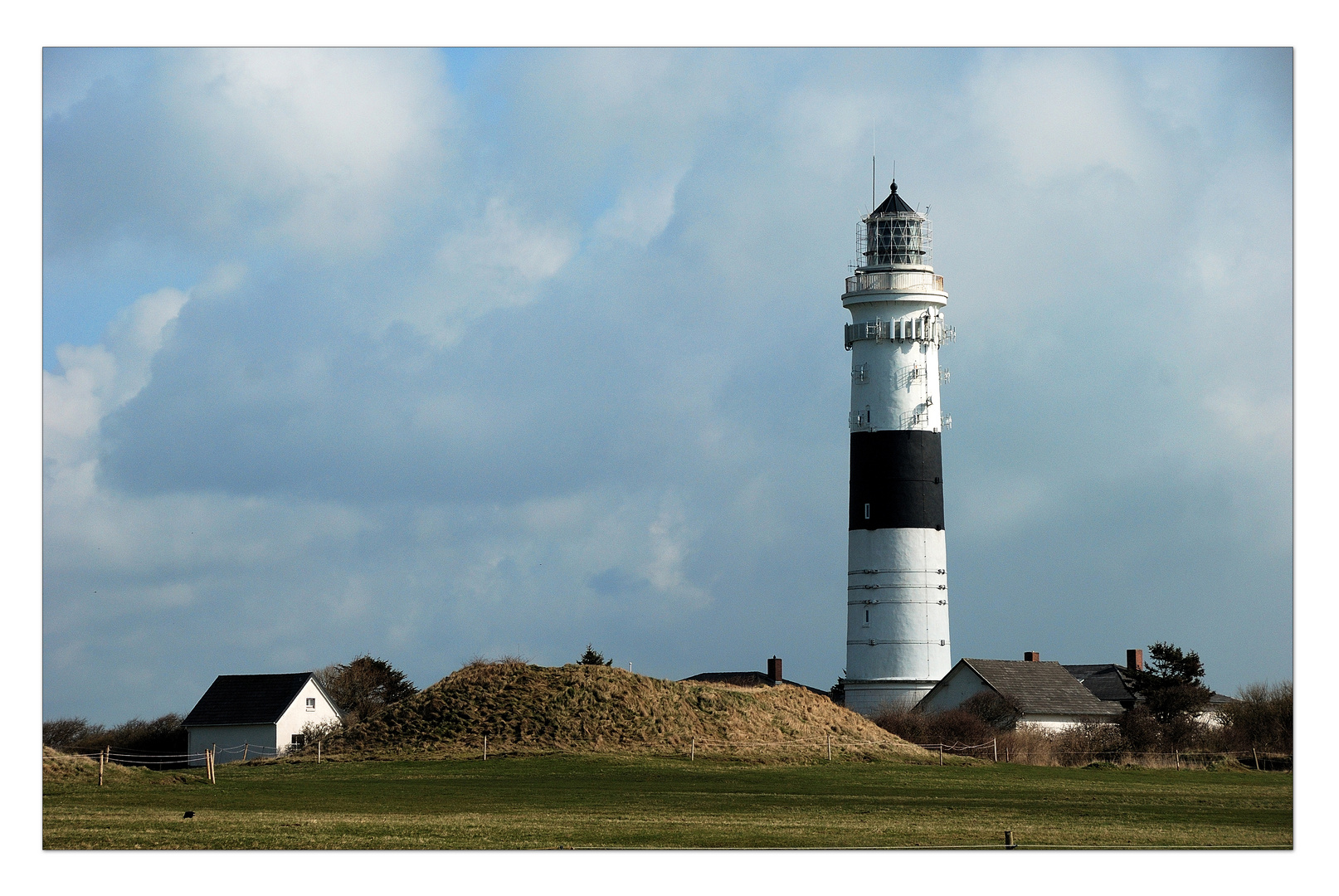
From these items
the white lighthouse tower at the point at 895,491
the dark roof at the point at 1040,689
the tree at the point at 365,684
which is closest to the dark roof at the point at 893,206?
the white lighthouse tower at the point at 895,491

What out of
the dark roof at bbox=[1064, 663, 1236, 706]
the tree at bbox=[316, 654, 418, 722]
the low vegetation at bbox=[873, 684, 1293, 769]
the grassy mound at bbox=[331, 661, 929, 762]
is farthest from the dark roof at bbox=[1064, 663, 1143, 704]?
the tree at bbox=[316, 654, 418, 722]

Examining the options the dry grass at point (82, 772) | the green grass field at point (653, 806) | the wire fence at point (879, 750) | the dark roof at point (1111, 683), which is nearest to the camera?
the green grass field at point (653, 806)

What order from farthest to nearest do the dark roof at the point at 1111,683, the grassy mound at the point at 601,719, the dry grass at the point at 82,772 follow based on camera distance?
the dark roof at the point at 1111,683 → the grassy mound at the point at 601,719 → the dry grass at the point at 82,772

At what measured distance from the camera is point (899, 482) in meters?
51.0

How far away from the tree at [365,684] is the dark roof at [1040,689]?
82.8ft

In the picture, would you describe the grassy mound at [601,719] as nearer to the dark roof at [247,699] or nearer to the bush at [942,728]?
the bush at [942,728]

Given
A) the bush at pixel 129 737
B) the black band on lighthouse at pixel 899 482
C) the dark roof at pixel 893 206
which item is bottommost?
the bush at pixel 129 737

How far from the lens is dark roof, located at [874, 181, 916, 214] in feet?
178

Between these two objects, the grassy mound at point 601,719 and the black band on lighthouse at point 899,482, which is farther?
the black band on lighthouse at point 899,482

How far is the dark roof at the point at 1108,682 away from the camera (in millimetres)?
59000

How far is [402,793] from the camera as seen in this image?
31.7 metres

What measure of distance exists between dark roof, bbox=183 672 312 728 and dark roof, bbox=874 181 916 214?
93.1ft

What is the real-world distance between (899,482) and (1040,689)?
9.62 m

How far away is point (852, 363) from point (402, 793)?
85.5ft
